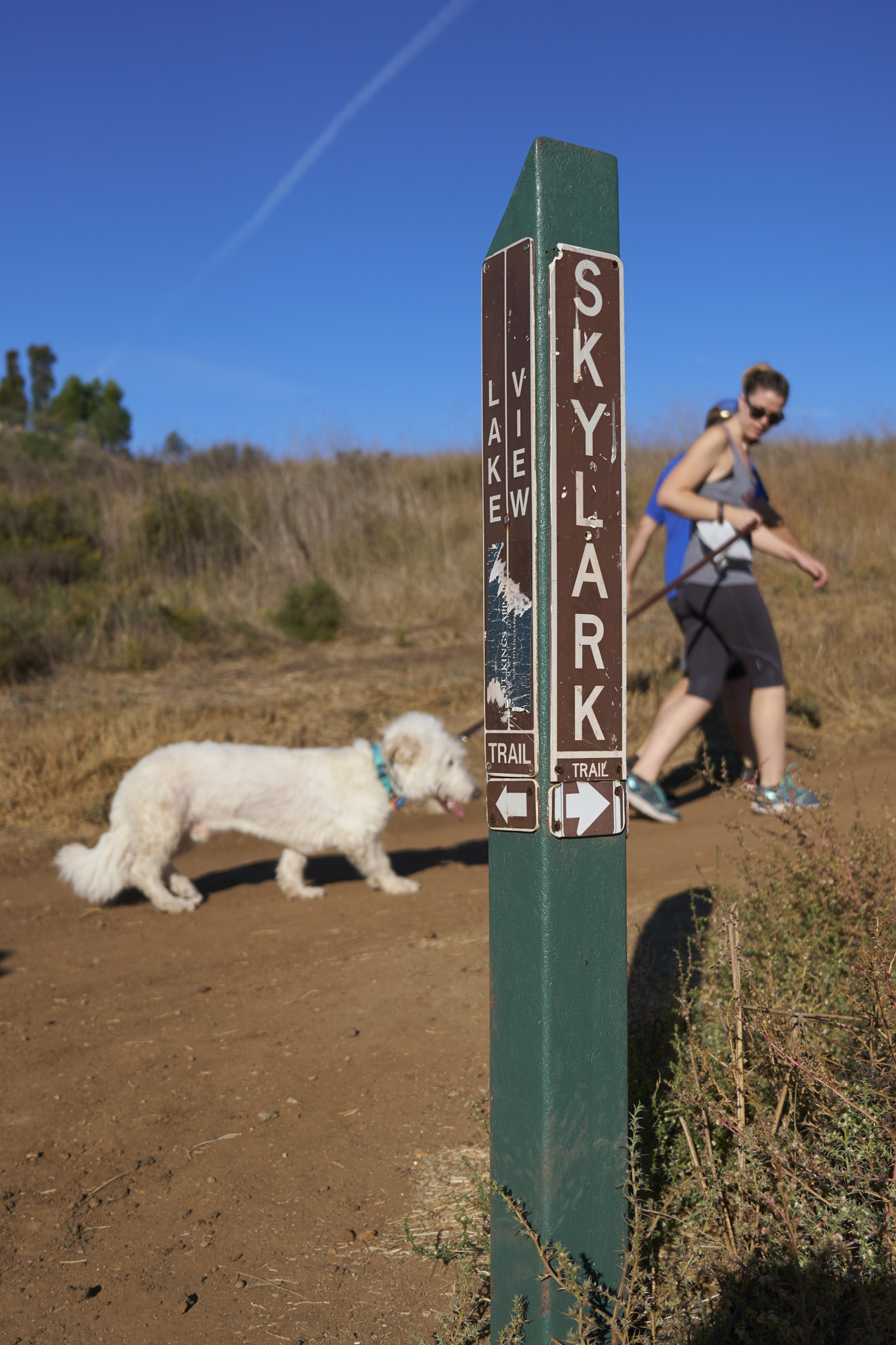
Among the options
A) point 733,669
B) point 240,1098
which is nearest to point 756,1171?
point 240,1098

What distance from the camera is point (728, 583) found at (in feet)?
18.8

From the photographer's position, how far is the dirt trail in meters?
2.30

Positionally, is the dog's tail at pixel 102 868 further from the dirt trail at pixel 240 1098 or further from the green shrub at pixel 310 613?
the green shrub at pixel 310 613

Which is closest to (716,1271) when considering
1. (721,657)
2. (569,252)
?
(569,252)

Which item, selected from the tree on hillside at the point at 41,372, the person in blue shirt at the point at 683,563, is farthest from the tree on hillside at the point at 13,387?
the person in blue shirt at the point at 683,563

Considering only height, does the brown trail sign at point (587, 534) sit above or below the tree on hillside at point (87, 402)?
below

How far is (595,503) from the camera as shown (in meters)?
1.87

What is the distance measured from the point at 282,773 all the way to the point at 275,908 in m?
0.72

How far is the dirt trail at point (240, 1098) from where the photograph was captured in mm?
2301

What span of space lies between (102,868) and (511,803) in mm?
3904

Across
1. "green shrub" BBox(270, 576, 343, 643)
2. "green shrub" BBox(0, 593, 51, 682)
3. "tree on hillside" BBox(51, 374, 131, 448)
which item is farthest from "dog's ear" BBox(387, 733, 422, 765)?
"tree on hillside" BBox(51, 374, 131, 448)

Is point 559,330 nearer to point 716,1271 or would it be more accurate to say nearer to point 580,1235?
point 580,1235

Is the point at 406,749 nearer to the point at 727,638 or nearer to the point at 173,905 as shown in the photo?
the point at 173,905

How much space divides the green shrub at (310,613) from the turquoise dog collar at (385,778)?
21.5 feet
